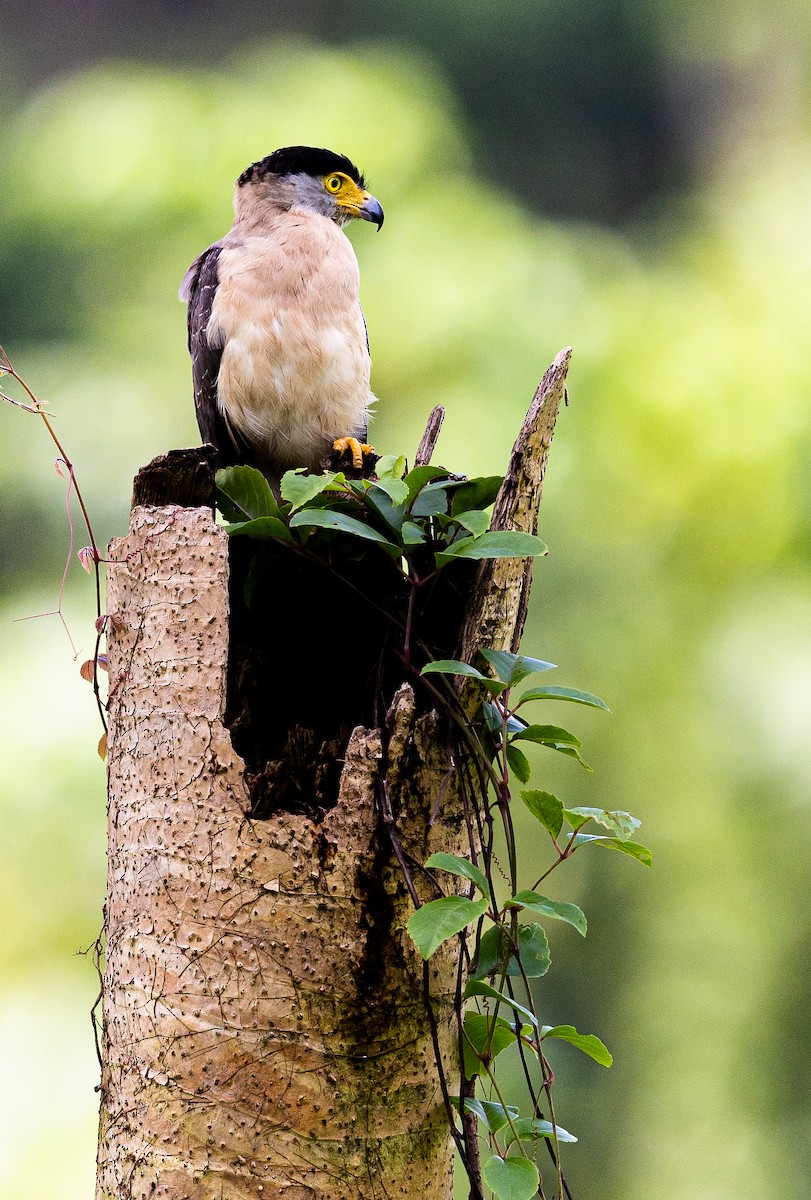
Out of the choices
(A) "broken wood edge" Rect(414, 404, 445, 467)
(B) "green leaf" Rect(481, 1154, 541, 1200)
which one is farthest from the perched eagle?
(B) "green leaf" Rect(481, 1154, 541, 1200)

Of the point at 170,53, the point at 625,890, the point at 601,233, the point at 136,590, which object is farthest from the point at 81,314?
the point at 136,590

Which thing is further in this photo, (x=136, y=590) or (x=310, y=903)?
(x=136, y=590)

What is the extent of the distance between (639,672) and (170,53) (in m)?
3.94

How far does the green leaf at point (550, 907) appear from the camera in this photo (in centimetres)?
129

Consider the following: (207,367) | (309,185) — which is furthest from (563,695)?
(309,185)

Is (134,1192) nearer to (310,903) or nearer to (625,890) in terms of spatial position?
(310,903)

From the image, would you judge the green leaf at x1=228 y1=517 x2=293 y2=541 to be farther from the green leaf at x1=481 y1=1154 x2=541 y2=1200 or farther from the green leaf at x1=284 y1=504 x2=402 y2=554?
the green leaf at x1=481 y1=1154 x2=541 y2=1200

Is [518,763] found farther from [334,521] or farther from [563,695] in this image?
[334,521]

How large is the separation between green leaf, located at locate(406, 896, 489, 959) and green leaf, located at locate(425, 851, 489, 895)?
0.03m

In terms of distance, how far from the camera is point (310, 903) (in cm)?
137

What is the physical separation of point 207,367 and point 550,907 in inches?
57.0

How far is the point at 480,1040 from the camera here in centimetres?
139

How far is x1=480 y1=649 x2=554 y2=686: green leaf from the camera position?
4.64 feet

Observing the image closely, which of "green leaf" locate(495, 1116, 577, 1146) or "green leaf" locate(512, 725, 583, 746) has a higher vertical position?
"green leaf" locate(512, 725, 583, 746)
